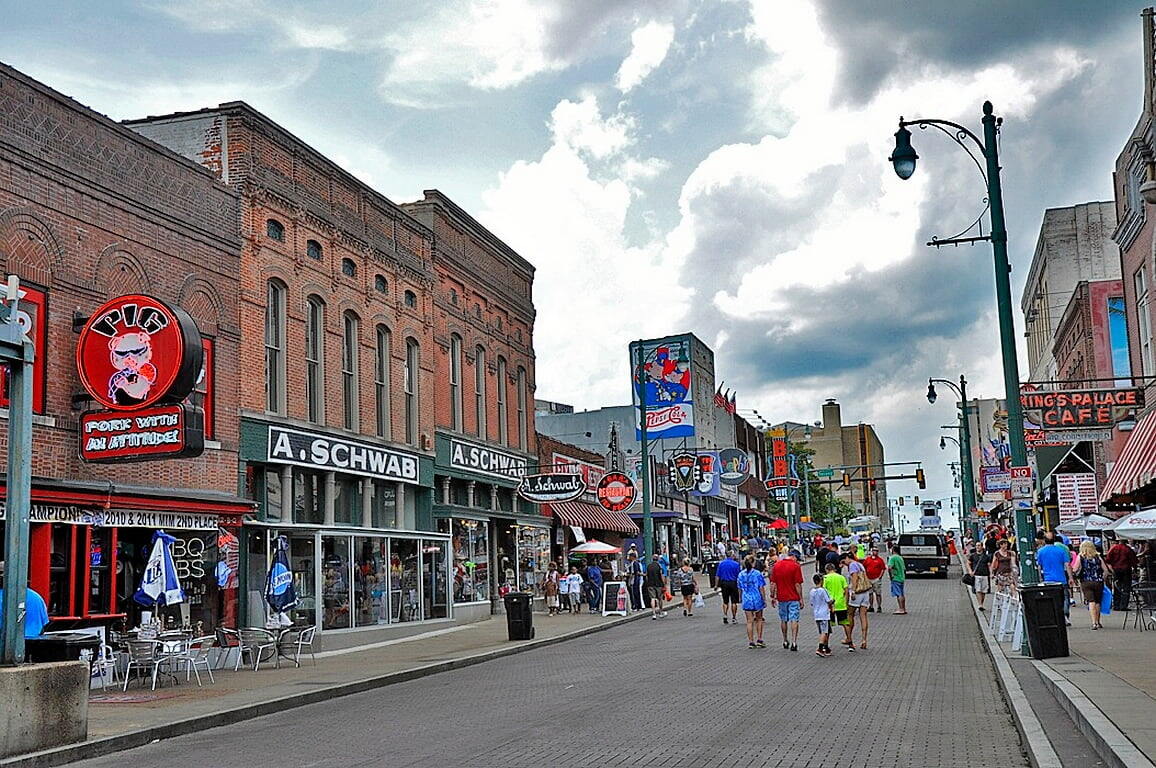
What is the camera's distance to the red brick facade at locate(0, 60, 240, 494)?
17.6m

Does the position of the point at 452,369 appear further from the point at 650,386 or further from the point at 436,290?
the point at 650,386

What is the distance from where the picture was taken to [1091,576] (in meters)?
26.4

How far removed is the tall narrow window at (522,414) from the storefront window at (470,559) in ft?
13.7

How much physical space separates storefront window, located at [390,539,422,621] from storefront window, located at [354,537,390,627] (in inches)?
13.7

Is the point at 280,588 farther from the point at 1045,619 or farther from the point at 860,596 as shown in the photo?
the point at 1045,619

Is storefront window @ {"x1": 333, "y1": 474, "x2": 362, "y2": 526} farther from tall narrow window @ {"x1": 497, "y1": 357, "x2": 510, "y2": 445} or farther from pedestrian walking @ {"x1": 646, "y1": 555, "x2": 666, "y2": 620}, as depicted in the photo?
pedestrian walking @ {"x1": 646, "y1": 555, "x2": 666, "y2": 620}

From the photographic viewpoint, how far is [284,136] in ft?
82.4

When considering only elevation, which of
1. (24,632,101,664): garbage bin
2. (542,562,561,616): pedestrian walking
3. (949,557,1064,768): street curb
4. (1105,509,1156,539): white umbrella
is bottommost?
(949,557,1064,768): street curb

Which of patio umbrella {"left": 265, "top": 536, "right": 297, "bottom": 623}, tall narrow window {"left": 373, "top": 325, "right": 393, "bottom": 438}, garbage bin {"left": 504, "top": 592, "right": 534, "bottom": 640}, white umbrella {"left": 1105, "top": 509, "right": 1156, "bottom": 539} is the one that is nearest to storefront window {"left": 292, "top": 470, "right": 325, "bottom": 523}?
patio umbrella {"left": 265, "top": 536, "right": 297, "bottom": 623}

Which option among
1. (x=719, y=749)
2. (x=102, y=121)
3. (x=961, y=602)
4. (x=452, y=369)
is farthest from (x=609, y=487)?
(x=719, y=749)

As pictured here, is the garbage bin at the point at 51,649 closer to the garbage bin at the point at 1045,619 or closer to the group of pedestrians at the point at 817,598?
the group of pedestrians at the point at 817,598

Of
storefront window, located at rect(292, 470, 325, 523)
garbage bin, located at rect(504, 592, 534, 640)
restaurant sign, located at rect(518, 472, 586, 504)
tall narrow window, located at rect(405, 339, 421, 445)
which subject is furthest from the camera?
restaurant sign, located at rect(518, 472, 586, 504)

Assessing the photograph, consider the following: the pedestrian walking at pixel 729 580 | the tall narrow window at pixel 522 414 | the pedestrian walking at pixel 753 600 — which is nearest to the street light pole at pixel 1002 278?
the pedestrian walking at pixel 753 600

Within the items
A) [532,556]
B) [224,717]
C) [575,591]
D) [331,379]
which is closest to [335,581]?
[331,379]
